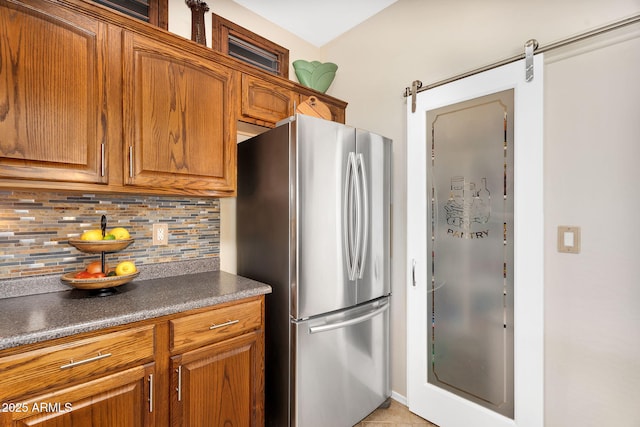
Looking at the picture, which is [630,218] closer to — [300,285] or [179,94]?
[300,285]

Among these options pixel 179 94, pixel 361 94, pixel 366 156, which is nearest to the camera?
pixel 179 94

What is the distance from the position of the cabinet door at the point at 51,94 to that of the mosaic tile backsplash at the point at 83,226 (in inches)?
13.2

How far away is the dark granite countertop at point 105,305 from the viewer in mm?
1000

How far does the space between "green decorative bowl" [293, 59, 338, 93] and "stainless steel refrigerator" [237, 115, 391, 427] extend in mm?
816

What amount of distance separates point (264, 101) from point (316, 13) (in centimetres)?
95

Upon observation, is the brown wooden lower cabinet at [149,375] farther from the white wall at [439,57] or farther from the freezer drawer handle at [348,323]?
the white wall at [439,57]

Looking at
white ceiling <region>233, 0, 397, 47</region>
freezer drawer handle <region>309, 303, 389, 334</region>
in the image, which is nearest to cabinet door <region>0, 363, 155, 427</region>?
freezer drawer handle <region>309, 303, 389, 334</region>

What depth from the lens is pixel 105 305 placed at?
124 cm

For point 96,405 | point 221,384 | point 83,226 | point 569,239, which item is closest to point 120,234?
point 83,226

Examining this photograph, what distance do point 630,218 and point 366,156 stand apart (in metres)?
1.26

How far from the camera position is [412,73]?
2.08m

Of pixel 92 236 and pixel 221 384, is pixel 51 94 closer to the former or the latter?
pixel 92 236

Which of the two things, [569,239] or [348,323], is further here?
[348,323]

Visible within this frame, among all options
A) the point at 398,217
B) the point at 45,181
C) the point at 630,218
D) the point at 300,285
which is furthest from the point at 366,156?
the point at 45,181
